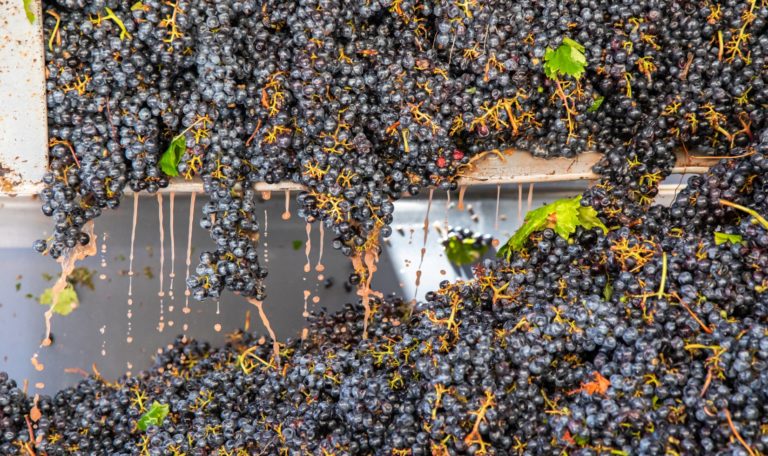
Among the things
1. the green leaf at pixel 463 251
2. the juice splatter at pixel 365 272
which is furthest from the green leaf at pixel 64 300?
the green leaf at pixel 463 251

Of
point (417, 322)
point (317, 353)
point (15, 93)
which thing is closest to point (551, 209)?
point (417, 322)

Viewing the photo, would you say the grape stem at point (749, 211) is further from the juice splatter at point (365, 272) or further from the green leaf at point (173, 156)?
the green leaf at point (173, 156)

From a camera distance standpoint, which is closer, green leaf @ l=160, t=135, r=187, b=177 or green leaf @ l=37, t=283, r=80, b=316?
green leaf @ l=160, t=135, r=187, b=177

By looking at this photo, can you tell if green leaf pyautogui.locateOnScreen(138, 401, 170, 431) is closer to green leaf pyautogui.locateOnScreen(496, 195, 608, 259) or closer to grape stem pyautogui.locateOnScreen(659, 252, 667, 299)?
green leaf pyautogui.locateOnScreen(496, 195, 608, 259)

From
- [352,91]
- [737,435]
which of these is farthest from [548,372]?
[352,91]

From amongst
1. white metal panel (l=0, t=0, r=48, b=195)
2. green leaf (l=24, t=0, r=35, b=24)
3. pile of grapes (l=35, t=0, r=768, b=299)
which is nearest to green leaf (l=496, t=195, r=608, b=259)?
pile of grapes (l=35, t=0, r=768, b=299)

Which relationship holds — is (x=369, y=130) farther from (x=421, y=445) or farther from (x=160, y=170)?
(x=421, y=445)
